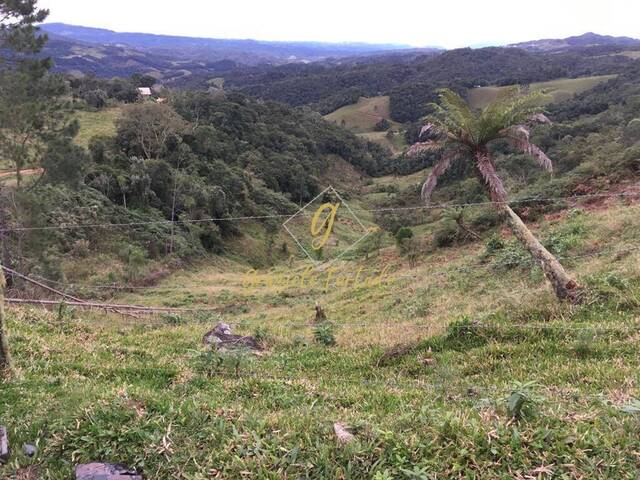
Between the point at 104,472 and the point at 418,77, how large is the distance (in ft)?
570

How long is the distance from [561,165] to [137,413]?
1745 inches

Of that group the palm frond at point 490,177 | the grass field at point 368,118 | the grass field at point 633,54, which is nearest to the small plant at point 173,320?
the palm frond at point 490,177

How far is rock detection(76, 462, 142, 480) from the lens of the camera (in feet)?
12.9

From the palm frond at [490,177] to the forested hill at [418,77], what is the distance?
109943 millimetres

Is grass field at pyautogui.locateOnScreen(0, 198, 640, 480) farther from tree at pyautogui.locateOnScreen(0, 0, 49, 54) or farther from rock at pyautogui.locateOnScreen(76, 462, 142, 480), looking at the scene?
tree at pyautogui.locateOnScreen(0, 0, 49, 54)

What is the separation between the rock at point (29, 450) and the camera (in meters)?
4.28

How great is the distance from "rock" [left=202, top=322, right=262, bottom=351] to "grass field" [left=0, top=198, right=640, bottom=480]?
10.9 inches

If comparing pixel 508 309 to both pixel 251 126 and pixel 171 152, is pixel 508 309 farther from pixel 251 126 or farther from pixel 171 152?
pixel 251 126

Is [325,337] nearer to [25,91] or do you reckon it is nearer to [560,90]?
[25,91]

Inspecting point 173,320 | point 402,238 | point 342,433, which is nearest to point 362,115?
point 402,238

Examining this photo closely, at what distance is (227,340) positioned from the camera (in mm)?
9367

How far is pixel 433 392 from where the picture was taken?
5.68 meters

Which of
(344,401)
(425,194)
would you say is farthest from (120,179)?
(344,401)

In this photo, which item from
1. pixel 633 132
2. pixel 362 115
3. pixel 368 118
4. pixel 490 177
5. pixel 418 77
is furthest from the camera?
pixel 418 77
